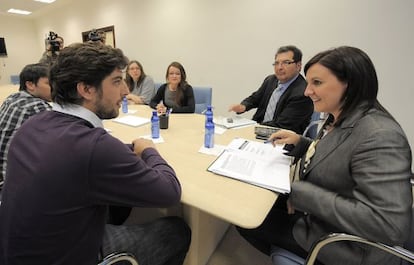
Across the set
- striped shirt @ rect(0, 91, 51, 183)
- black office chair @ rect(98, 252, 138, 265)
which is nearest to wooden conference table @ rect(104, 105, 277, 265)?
black office chair @ rect(98, 252, 138, 265)

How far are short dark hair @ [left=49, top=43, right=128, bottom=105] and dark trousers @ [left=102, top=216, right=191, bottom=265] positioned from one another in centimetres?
55

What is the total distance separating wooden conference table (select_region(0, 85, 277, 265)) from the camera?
2.73ft

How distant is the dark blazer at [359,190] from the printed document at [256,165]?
11cm

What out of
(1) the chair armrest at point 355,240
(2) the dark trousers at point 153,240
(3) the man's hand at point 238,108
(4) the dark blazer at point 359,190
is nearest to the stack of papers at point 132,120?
(3) the man's hand at point 238,108

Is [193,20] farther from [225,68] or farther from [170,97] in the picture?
[170,97]

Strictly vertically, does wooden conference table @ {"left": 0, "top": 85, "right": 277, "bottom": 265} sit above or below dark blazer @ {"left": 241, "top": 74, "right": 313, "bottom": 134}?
below

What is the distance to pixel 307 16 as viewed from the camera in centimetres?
265

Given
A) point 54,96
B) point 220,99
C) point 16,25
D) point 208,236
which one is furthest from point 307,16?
point 16,25

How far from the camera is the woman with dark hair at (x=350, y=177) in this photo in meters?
0.73

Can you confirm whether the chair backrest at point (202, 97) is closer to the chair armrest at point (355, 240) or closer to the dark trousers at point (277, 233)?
the dark trousers at point (277, 233)

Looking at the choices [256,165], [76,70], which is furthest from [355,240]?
[76,70]

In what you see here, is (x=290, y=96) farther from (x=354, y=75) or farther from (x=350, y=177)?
A: (x=350, y=177)

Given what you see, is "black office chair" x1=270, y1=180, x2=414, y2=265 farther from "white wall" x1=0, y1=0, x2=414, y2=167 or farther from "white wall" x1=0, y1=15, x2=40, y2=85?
"white wall" x1=0, y1=15, x2=40, y2=85

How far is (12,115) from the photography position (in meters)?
1.26
